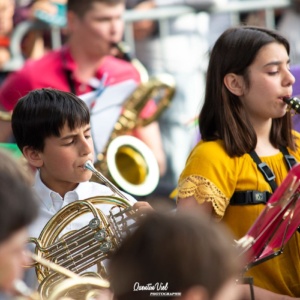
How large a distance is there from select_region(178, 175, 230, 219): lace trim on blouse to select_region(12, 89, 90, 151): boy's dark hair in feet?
1.48

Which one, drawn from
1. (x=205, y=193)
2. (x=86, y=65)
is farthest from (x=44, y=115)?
(x=86, y=65)

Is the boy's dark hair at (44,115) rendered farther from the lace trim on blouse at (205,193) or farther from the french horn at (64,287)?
the french horn at (64,287)

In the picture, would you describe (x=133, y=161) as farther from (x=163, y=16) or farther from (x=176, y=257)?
(x=176, y=257)

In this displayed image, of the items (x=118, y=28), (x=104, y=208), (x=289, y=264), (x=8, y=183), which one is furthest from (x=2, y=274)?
(x=118, y=28)

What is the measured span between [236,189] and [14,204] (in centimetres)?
168

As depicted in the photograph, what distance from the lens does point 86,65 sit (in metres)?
6.48

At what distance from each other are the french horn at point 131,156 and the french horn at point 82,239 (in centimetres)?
99

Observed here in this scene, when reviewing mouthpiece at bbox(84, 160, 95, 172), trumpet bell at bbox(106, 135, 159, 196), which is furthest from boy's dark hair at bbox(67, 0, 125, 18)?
mouthpiece at bbox(84, 160, 95, 172)

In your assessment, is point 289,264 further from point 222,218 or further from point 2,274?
point 2,274

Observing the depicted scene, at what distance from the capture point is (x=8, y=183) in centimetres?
266

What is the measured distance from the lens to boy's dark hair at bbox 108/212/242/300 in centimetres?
261

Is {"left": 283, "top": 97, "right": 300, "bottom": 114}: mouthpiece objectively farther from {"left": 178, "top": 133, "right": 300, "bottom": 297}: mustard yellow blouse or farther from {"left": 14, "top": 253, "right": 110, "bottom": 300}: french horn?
{"left": 14, "top": 253, "right": 110, "bottom": 300}: french horn

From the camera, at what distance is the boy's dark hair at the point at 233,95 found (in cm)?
429

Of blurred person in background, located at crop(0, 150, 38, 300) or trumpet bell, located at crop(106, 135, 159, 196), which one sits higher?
blurred person in background, located at crop(0, 150, 38, 300)
